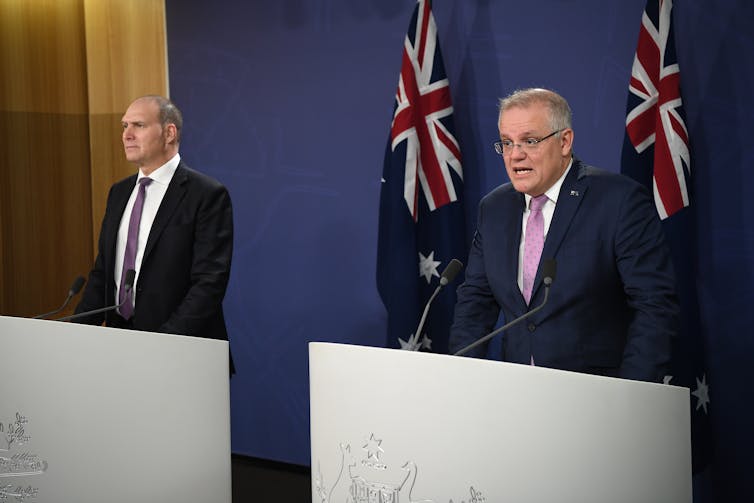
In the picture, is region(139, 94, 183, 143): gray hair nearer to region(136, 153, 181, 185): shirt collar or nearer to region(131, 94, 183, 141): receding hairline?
region(131, 94, 183, 141): receding hairline

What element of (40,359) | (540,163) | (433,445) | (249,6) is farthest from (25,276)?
(433,445)

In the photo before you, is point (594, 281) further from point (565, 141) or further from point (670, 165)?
point (670, 165)

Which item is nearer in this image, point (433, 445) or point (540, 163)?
point (433, 445)

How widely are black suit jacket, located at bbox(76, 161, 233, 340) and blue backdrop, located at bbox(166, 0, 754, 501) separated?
1.34 metres

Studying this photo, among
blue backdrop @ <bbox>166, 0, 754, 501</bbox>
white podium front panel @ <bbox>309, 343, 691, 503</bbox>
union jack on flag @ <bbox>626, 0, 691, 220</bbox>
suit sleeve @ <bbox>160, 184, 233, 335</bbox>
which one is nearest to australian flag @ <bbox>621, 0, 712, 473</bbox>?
union jack on flag @ <bbox>626, 0, 691, 220</bbox>

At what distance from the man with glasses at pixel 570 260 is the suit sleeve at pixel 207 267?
3.54ft

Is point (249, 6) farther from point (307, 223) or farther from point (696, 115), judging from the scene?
point (696, 115)

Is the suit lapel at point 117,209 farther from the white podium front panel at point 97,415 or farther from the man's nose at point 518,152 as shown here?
the man's nose at point 518,152

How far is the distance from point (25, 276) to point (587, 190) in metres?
3.78

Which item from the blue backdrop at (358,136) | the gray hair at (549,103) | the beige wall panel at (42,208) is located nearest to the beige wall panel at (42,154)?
the beige wall panel at (42,208)

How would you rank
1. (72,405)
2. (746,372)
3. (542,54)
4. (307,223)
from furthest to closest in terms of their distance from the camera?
(307,223), (542,54), (746,372), (72,405)

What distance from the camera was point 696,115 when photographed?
3.97 m

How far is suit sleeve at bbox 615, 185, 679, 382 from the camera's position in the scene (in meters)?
2.63

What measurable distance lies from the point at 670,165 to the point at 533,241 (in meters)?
1.08
